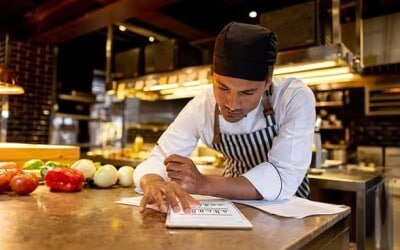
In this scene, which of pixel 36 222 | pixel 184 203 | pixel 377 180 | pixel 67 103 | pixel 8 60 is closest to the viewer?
pixel 36 222

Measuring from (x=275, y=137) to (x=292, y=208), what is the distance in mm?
282

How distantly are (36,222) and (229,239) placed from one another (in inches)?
16.8

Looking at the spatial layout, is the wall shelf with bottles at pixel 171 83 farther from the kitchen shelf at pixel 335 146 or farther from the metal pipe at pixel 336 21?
the kitchen shelf at pixel 335 146

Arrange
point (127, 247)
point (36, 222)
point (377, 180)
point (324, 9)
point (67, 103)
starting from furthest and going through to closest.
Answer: point (67, 103) → point (324, 9) → point (377, 180) → point (36, 222) → point (127, 247)

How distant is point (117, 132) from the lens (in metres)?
5.23

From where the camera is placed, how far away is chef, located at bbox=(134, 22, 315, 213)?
103 centimetres

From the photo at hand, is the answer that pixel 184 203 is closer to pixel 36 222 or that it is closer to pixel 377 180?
pixel 36 222

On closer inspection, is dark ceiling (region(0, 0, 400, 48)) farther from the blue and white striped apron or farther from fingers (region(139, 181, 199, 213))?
fingers (region(139, 181, 199, 213))

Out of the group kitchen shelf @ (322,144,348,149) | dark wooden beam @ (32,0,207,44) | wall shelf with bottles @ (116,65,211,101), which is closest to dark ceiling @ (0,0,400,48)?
dark wooden beam @ (32,0,207,44)

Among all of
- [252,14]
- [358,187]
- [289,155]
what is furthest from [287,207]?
[252,14]

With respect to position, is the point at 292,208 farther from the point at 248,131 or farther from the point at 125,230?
the point at 125,230

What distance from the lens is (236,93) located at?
3.55ft

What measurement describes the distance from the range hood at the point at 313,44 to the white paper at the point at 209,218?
5.34 ft

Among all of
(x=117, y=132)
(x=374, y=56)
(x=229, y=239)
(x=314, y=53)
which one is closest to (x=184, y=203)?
(x=229, y=239)
